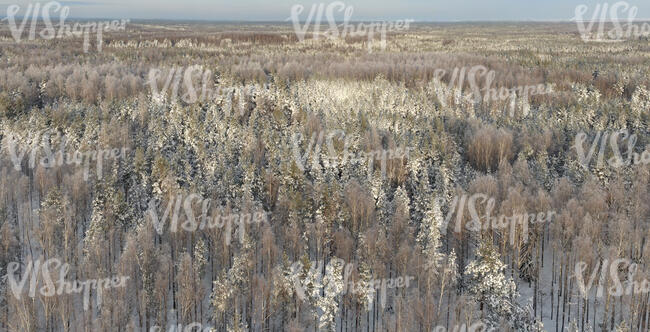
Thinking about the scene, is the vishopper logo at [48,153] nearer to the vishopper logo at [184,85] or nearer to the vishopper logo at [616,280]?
the vishopper logo at [184,85]

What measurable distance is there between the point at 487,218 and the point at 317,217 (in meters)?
10.9

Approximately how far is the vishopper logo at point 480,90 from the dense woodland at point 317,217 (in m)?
9.93

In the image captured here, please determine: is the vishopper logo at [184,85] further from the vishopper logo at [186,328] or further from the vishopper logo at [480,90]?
the vishopper logo at [186,328]

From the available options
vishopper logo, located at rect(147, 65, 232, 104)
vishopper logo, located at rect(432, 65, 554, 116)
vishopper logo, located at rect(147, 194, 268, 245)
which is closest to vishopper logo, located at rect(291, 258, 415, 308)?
vishopper logo, located at rect(147, 194, 268, 245)

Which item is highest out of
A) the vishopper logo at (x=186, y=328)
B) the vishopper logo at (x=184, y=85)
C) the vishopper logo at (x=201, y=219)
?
the vishopper logo at (x=184, y=85)

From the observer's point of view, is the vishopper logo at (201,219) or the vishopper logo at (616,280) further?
the vishopper logo at (201,219)

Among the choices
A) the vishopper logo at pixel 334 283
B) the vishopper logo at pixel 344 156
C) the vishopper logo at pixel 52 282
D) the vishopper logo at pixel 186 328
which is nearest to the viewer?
the vishopper logo at pixel 52 282

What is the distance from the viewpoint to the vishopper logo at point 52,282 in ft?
81.0

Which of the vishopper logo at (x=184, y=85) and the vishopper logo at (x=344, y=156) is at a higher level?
the vishopper logo at (x=184, y=85)

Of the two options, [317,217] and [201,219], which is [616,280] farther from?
[201,219]

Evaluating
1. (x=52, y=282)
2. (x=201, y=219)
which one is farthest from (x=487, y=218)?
(x=52, y=282)

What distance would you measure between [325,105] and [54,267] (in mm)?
42752

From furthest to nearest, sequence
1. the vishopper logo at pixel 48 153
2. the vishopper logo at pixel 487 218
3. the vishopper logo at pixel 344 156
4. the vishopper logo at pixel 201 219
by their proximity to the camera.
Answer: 1. the vishopper logo at pixel 344 156
2. the vishopper logo at pixel 48 153
3. the vishopper logo at pixel 201 219
4. the vishopper logo at pixel 487 218

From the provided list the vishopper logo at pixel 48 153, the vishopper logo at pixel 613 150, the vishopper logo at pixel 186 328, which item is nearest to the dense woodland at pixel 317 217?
the vishopper logo at pixel 48 153
